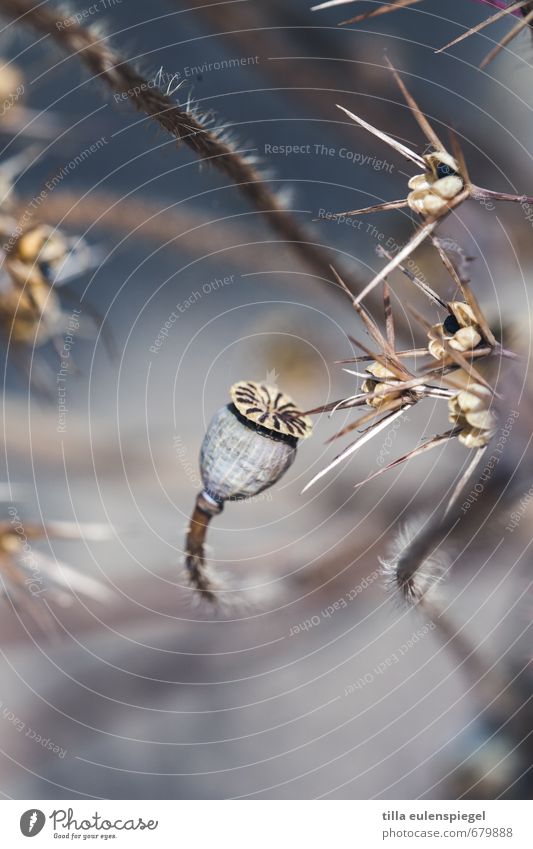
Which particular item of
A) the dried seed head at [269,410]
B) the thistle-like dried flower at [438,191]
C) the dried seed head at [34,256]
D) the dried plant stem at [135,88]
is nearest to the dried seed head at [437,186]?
the thistle-like dried flower at [438,191]

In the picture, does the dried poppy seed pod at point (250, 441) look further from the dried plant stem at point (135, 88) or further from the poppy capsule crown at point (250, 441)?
the dried plant stem at point (135, 88)

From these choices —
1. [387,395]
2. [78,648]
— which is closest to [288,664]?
[78,648]

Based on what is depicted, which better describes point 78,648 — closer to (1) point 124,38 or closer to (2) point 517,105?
(1) point 124,38

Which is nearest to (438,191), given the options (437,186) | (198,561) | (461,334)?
(437,186)

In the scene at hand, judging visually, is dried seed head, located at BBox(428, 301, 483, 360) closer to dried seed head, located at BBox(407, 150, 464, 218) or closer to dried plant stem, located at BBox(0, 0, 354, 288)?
dried seed head, located at BBox(407, 150, 464, 218)

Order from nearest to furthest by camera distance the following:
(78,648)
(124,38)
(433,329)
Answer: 1. (433,329)
2. (124,38)
3. (78,648)

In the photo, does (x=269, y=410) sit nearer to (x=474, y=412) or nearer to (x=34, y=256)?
(x=474, y=412)

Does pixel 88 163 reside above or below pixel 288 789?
above
